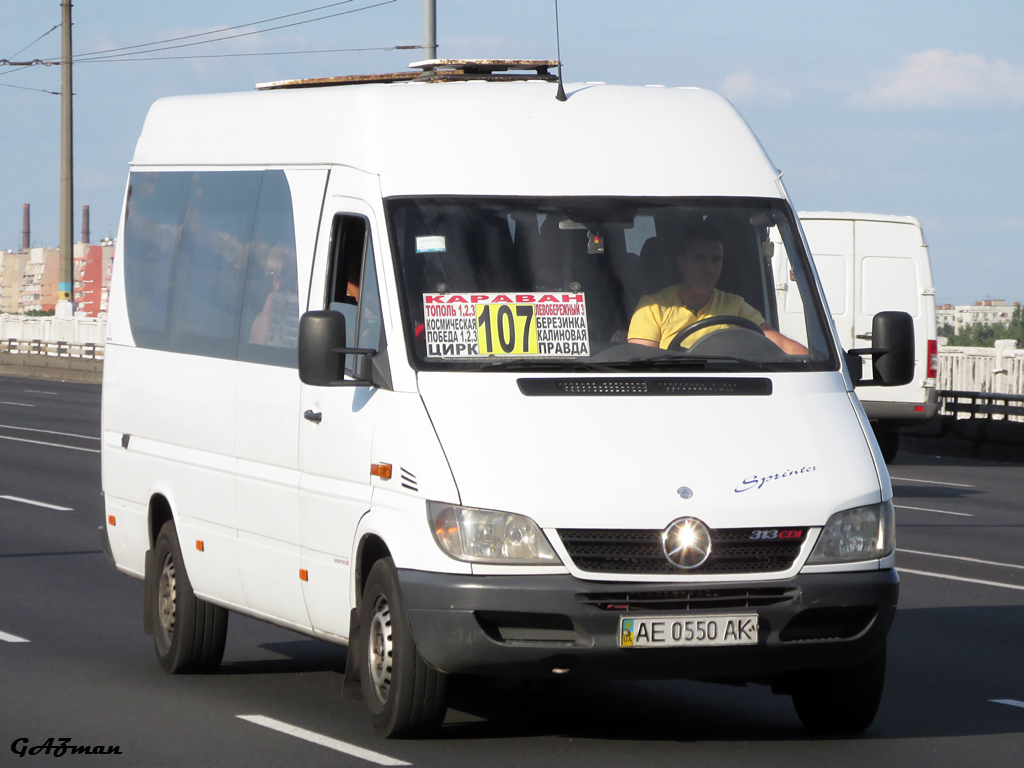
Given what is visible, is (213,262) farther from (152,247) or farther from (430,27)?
(430,27)

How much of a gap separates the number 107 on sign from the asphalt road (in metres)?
1.21

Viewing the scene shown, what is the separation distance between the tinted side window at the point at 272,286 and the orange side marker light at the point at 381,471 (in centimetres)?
89

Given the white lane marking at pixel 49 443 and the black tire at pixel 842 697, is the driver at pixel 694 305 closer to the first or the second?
the black tire at pixel 842 697

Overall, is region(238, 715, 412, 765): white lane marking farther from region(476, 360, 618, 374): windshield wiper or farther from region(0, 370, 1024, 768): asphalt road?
region(476, 360, 618, 374): windshield wiper

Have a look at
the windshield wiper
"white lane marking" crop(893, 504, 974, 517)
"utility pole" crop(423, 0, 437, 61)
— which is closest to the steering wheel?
the windshield wiper

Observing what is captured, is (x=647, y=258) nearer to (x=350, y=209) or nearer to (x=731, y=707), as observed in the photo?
(x=350, y=209)

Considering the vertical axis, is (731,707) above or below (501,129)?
below

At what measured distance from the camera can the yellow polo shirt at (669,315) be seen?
7.08m

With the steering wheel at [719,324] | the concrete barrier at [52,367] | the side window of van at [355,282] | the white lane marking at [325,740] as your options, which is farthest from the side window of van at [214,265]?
the concrete barrier at [52,367]

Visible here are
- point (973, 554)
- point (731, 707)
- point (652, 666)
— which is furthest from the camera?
point (973, 554)

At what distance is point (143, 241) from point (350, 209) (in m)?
2.54

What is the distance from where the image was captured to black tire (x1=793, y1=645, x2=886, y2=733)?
273 inches

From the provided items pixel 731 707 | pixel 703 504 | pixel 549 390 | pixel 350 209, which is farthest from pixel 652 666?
pixel 350 209

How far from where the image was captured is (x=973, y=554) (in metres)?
14.2
